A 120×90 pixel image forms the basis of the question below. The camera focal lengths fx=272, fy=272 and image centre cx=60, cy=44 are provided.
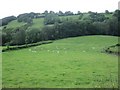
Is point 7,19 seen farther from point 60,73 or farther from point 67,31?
point 60,73

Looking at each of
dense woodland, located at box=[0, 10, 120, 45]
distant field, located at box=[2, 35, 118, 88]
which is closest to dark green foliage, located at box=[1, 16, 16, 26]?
dense woodland, located at box=[0, 10, 120, 45]

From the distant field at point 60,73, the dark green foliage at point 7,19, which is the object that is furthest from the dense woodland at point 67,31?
the distant field at point 60,73

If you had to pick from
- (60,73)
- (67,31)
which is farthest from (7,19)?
(60,73)

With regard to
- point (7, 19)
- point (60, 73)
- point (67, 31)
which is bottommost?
point (67, 31)

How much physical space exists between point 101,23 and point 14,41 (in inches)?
1398

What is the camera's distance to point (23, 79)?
21109 millimetres

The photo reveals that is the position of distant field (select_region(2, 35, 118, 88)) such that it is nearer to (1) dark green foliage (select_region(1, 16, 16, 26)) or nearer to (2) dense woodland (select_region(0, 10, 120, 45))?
(2) dense woodland (select_region(0, 10, 120, 45))

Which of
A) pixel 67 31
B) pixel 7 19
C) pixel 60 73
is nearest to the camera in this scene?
pixel 60 73

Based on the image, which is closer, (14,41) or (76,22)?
(14,41)

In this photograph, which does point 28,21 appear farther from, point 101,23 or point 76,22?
point 101,23

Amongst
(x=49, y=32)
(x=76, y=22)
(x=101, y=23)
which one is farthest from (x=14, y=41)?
(x=101, y=23)

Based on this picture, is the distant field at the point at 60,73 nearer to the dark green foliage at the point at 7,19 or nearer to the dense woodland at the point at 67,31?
the dense woodland at the point at 67,31

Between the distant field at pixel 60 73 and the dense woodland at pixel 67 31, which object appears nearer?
the distant field at pixel 60 73

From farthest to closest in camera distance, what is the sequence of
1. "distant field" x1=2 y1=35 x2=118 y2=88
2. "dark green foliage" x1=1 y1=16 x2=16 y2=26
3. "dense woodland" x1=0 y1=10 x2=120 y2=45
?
"dark green foliage" x1=1 y1=16 x2=16 y2=26 < "dense woodland" x1=0 y1=10 x2=120 y2=45 < "distant field" x1=2 y1=35 x2=118 y2=88
